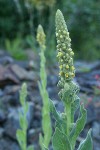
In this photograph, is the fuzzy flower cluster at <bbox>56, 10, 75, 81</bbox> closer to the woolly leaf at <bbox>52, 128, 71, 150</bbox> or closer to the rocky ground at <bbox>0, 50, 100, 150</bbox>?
the woolly leaf at <bbox>52, 128, 71, 150</bbox>

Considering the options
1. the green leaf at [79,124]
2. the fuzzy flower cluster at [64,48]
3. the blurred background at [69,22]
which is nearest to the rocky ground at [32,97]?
the green leaf at [79,124]

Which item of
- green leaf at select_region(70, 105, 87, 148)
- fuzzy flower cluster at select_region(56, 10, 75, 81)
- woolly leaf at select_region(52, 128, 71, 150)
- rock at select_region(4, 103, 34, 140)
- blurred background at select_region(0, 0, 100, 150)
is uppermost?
blurred background at select_region(0, 0, 100, 150)

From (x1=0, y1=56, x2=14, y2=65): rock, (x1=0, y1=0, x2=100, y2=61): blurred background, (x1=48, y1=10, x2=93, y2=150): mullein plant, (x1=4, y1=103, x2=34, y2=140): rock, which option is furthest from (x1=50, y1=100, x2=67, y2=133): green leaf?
(x1=0, y1=0, x2=100, y2=61): blurred background

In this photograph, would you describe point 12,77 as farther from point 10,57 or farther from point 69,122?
point 69,122

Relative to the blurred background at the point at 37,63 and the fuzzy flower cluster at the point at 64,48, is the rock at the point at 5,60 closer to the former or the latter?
the blurred background at the point at 37,63

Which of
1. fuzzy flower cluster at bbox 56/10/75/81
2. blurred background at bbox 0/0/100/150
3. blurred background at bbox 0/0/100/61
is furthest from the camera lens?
blurred background at bbox 0/0/100/61

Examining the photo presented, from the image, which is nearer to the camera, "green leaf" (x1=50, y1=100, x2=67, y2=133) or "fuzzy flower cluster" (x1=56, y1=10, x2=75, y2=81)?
"fuzzy flower cluster" (x1=56, y1=10, x2=75, y2=81)

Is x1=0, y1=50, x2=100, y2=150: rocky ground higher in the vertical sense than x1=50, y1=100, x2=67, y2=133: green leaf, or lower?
higher
